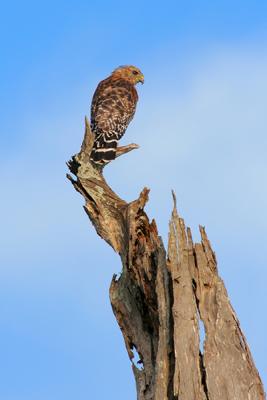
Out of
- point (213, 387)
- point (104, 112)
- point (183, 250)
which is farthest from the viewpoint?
point (104, 112)

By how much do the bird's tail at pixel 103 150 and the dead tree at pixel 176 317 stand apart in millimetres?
2843

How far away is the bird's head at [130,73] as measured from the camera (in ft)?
59.0

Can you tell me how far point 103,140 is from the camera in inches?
576

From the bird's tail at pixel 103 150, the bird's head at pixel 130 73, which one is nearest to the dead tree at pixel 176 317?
the bird's tail at pixel 103 150

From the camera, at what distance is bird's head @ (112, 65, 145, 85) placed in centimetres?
1799

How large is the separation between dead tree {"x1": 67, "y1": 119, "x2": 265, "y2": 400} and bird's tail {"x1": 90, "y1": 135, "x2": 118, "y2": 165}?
2843mm

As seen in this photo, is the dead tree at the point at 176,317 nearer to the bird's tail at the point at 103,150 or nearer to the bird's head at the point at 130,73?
the bird's tail at the point at 103,150

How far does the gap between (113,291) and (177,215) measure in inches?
55.2

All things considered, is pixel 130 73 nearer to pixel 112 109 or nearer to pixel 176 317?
pixel 112 109

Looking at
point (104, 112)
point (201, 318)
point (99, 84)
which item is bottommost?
point (201, 318)

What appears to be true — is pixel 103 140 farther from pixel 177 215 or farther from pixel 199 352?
pixel 199 352

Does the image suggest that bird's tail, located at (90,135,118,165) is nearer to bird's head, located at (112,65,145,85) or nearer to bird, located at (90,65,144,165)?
bird, located at (90,65,144,165)

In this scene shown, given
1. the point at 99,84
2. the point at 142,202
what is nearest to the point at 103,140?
the point at 99,84

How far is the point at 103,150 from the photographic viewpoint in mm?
14078
